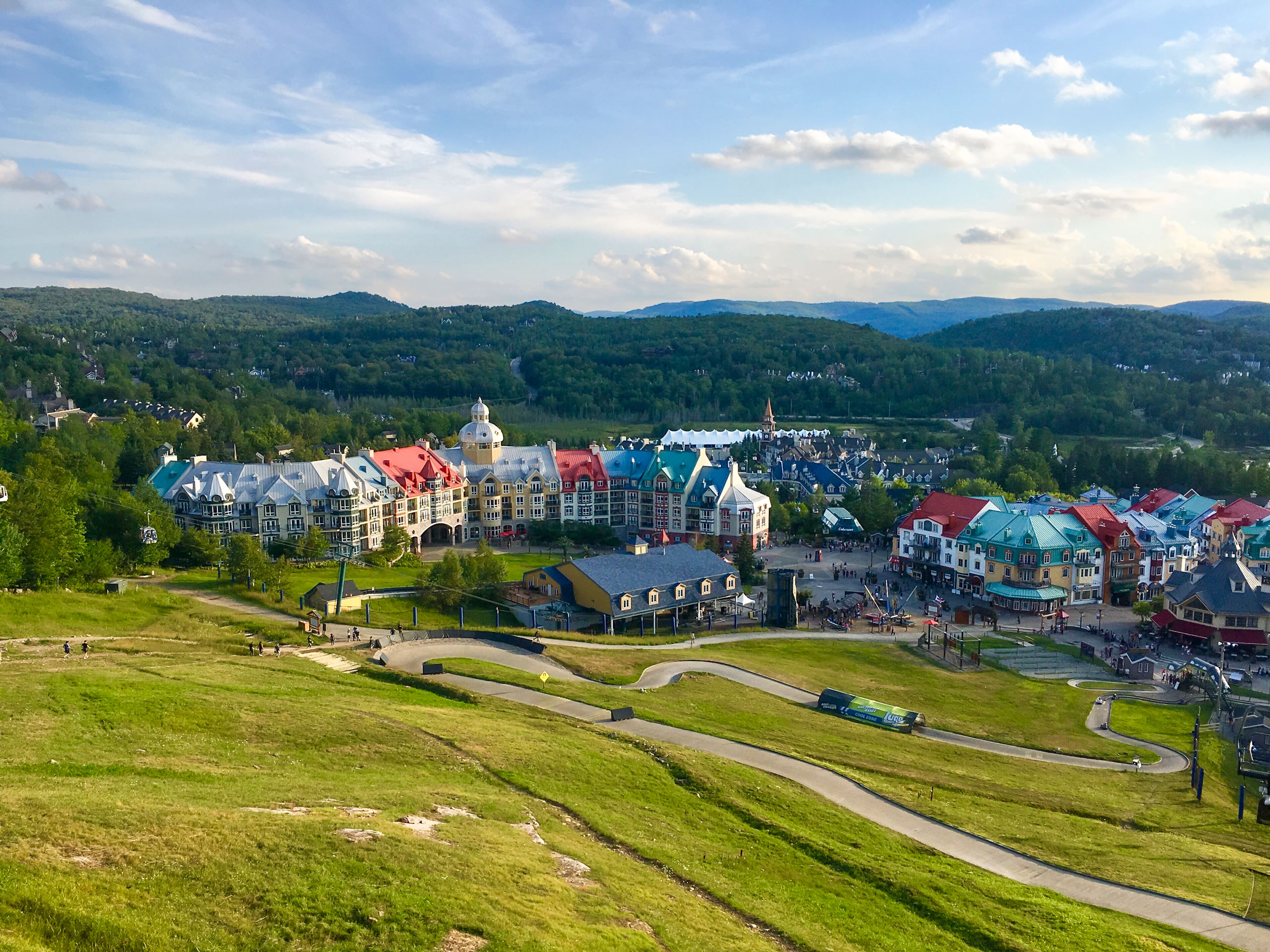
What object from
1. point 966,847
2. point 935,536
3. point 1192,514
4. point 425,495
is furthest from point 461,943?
point 1192,514

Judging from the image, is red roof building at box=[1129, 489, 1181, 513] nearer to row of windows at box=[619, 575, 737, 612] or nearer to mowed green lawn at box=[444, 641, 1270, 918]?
mowed green lawn at box=[444, 641, 1270, 918]

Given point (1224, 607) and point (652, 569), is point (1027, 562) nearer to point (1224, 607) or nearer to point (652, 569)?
point (1224, 607)

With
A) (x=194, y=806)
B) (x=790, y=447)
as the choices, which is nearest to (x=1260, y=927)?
(x=194, y=806)

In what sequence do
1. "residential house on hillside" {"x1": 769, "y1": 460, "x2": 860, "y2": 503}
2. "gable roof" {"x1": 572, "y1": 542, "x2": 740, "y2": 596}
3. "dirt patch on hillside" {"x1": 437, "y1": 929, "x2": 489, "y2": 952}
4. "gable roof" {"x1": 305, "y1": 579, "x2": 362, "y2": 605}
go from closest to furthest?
"dirt patch on hillside" {"x1": 437, "y1": 929, "x2": 489, "y2": 952} < "gable roof" {"x1": 305, "y1": 579, "x2": 362, "y2": 605} < "gable roof" {"x1": 572, "y1": 542, "x2": 740, "y2": 596} < "residential house on hillside" {"x1": 769, "y1": 460, "x2": 860, "y2": 503}

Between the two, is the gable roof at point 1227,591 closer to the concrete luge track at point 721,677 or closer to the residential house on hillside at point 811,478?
the concrete luge track at point 721,677

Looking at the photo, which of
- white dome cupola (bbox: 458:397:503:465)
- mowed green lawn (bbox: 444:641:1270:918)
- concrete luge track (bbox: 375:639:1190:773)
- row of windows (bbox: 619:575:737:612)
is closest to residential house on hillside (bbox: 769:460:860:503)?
white dome cupola (bbox: 458:397:503:465)

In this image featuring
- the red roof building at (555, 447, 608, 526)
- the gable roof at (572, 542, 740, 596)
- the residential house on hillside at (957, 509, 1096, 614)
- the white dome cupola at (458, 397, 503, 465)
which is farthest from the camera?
the red roof building at (555, 447, 608, 526)

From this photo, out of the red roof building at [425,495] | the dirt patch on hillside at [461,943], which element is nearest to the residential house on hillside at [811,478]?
the red roof building at [425,495]
